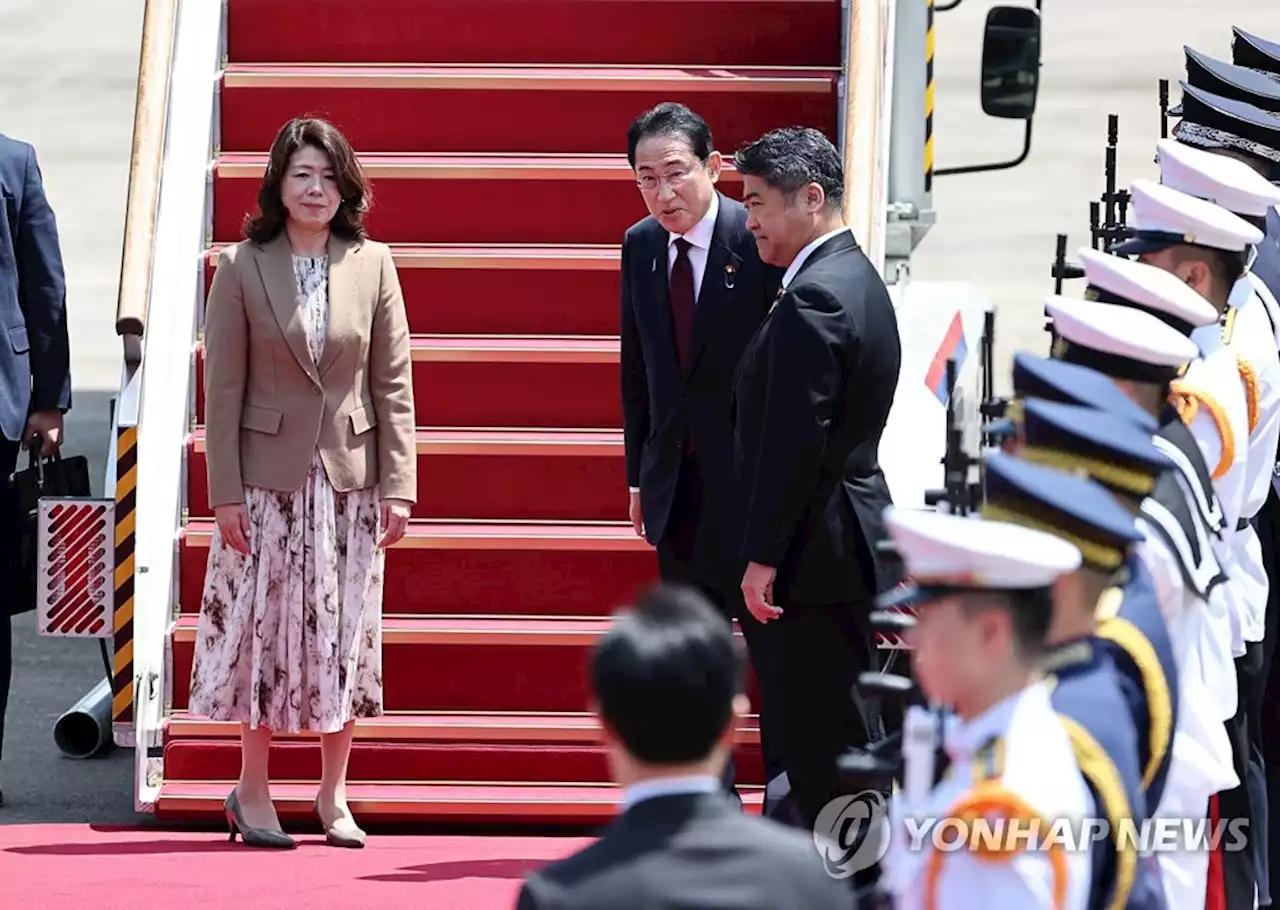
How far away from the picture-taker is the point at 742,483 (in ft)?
17.8

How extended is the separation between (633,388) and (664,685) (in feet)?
11.7

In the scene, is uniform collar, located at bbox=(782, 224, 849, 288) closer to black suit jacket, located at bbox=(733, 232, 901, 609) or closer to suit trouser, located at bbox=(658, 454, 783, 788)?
black suit jacket, located at bbox=(733, 232, 901, 609)

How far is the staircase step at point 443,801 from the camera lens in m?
6.55

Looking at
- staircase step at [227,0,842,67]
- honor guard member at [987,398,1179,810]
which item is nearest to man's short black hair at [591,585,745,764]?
honor guard member at [987,398,1179,810]

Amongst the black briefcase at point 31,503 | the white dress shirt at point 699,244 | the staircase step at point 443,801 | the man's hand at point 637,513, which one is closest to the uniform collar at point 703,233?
the white dress shirt at point 699,244

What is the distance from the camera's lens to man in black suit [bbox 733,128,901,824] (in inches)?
207

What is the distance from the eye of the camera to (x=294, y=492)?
6.33 m

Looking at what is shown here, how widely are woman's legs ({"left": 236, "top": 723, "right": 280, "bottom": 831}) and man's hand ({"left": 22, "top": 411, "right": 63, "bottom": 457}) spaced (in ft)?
4.24

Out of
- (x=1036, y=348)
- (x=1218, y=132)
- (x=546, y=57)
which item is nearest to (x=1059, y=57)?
(x=1036, y=348)

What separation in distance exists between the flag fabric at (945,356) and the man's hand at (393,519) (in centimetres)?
160

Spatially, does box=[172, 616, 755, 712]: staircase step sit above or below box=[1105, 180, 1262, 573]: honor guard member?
below

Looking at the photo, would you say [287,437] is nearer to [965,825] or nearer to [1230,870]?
[1230,870]

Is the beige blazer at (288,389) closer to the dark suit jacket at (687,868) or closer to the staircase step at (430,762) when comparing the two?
the staircase step at (430,762)

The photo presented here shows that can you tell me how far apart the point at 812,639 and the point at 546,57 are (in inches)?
127
